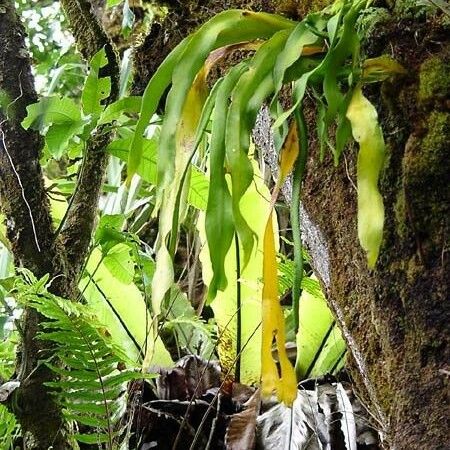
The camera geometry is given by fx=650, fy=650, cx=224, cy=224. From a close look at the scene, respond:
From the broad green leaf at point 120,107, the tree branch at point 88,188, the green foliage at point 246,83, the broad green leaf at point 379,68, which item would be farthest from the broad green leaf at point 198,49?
the tree branch at point 88,188

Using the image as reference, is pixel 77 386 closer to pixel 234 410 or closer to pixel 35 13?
pixel 234 410

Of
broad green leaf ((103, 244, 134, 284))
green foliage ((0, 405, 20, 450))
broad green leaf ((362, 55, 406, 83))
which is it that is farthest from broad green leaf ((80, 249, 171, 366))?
broad green leaf ((362, 55, 406, 83))

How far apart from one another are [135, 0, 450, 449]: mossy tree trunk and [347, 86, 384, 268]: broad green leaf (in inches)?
3.2

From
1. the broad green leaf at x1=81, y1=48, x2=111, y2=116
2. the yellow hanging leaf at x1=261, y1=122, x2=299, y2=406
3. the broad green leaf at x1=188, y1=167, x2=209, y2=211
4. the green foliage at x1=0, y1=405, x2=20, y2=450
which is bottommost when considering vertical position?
the green foliage at x1=0, y1=405, x2=20, y2=450

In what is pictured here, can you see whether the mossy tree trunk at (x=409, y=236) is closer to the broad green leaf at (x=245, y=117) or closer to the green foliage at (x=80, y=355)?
the broad green leaf at (x=245, y=117)

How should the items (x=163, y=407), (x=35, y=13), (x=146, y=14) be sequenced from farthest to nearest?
1. (x=35, y=13)
2. (x=163, y=407)
3. (x=146, y=14)

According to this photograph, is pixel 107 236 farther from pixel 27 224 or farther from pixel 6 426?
pixel 6 426

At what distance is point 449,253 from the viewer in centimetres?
63

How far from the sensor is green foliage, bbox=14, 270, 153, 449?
3.28ft

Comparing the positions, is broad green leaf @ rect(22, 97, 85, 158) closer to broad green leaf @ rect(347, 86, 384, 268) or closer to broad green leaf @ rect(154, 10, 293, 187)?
broad green leaf @ rect(154, 10, 293, 187)

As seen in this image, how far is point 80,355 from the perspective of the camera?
1074 mm

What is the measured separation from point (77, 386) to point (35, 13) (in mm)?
2374

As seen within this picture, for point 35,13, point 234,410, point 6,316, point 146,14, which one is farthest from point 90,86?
point 35,13

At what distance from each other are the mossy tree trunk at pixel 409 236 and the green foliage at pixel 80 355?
45 cm
